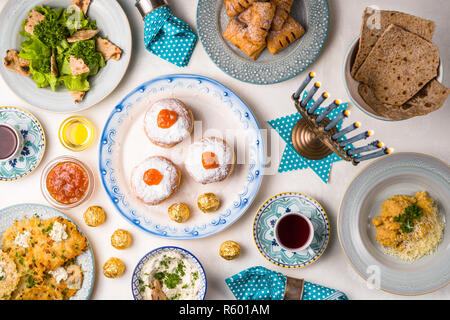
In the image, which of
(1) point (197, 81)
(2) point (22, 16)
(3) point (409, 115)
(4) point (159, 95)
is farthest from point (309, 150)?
(2) point (22, 16)

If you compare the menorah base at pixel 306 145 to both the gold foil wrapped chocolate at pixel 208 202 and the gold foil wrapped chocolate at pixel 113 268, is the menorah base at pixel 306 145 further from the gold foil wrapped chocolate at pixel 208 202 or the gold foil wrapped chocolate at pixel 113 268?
the gold foil wrapped chocolate at pixel 113 268

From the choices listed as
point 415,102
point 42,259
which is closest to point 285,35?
point 415,102

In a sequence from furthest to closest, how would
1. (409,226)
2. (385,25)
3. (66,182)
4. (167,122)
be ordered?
(66,182) → (167,122) → (409,226) → (385,25)

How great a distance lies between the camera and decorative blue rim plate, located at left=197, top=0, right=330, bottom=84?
6.86ft

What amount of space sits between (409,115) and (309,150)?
552 millimetres

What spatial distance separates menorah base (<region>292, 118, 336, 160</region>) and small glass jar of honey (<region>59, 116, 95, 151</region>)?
1.24 metres

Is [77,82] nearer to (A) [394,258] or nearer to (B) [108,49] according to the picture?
(B) [108,49]

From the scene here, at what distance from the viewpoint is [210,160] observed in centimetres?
206

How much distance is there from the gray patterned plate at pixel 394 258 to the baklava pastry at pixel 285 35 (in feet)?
2.78

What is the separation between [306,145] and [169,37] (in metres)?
1.04

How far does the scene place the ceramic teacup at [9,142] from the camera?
2152 mm

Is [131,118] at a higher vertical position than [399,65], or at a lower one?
lower

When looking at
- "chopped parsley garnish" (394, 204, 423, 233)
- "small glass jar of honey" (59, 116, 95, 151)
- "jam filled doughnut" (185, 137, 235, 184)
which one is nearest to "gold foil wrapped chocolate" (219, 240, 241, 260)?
"jam filled doughnut" (185, 137, 235, 184)

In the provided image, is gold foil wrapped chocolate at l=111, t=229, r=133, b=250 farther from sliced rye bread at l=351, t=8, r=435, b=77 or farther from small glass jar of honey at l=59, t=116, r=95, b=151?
sliced rye bread at l=351, t=8, r=435, b=77
